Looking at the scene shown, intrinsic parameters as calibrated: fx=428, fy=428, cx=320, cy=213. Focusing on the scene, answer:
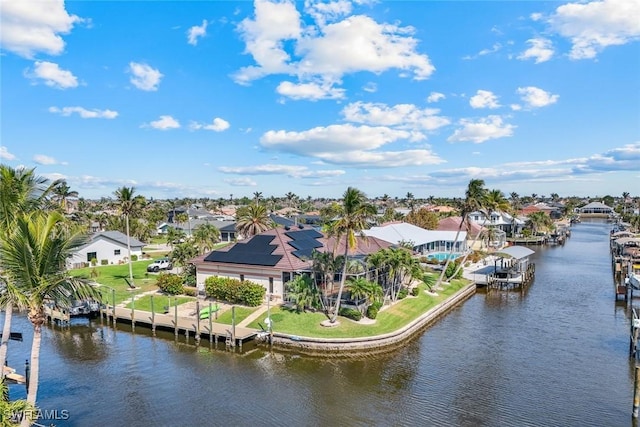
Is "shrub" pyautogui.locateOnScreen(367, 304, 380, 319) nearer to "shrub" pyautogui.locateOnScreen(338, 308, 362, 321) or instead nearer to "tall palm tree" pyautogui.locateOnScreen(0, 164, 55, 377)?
"shrub" pyautogui.locateOnScreen(338, 308, 362, 321)

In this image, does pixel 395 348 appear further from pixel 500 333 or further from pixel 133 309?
pixel 133 309

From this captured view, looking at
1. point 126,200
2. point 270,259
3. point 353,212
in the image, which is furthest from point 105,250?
point 353,212

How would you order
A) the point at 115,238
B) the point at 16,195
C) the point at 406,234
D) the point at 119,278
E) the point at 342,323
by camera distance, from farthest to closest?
the point at 406,234 < the point at 115,238 < the point at 119,278 < the point at 342,323 < the point at 16,195

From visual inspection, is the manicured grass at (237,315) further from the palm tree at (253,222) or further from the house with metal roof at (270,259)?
the palm tree at (253,222)

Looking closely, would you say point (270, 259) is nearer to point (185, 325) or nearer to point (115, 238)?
point (185, 325)

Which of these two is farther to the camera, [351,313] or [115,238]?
[115,238]

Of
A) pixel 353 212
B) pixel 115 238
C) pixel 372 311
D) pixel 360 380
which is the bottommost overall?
pixel 360 380

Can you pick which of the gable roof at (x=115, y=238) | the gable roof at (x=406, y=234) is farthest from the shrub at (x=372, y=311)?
the gable roof at (x=115, y=238)
